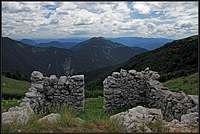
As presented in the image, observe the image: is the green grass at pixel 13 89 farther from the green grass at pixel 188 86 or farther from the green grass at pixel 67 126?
the green grass at pixel 67 126

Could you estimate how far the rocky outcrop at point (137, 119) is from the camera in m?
9.53

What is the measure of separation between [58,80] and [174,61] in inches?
2476

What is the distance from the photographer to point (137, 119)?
11383 millimetres

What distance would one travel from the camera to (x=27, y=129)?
9.01 m

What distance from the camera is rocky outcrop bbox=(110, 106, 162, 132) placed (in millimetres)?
9531

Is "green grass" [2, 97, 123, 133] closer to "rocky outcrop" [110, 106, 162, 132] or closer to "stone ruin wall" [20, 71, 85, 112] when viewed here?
"rocky outcrop" [110, 106, 162, 132]

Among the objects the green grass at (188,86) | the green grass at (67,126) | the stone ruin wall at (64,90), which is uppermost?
the green grass at (188,86)

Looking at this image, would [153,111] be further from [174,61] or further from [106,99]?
[174,61]

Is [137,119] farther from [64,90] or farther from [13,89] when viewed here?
[13,89]

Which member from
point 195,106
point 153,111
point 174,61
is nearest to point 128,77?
point 195,106

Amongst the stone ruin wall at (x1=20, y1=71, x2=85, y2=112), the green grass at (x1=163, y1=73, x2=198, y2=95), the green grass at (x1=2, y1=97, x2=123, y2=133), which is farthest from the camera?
the green grass at (x1=163, y1=73, x2=198, y2=95)

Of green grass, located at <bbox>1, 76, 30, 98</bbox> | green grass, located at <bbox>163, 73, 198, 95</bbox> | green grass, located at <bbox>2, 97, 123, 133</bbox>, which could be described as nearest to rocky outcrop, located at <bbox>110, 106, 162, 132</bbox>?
green grass, located at <bbox>2, 97, 123, 133</bbox>

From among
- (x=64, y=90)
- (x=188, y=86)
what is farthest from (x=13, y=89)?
(x=64, y=90)

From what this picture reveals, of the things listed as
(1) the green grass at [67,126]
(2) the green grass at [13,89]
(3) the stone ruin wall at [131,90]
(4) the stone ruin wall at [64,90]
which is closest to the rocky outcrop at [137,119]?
(1) the green grass at [67,126]
